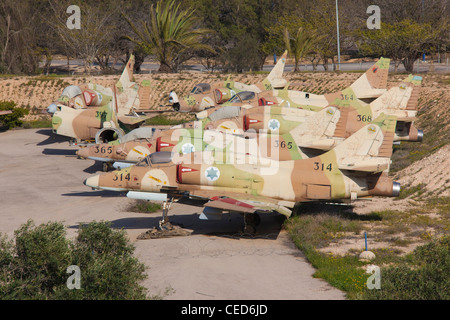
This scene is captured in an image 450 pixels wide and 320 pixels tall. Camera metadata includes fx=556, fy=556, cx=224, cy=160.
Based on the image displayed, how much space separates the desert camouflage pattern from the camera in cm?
3547

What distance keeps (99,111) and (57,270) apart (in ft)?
74.2

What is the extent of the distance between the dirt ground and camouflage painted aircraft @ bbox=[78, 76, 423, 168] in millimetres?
2676

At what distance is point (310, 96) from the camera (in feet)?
118

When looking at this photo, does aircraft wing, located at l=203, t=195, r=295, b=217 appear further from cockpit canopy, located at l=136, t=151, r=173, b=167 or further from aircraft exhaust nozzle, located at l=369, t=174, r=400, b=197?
aircraft exhaust nozzle, located at l=369, t=174, r=400, b=197

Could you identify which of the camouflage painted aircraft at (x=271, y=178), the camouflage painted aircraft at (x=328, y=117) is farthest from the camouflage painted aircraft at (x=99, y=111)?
the camouflage painted aircraft at (x=271, y=178)

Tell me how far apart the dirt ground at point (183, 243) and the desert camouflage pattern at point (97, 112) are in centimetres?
255

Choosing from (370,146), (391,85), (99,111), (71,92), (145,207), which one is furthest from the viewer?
(391,85)

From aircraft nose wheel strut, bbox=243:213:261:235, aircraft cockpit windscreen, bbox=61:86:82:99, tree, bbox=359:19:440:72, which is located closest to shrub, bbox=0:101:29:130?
aircraft cockpit windscreen, bbox=61:86:82:99

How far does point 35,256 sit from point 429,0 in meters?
60.0

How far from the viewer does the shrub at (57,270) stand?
13.8m

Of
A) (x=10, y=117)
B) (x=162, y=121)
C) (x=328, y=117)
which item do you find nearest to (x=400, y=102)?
(x=328, y=117)

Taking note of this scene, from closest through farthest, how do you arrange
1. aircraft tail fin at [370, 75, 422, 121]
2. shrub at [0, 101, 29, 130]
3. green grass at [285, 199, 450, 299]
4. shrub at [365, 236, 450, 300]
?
shrub at [365, 236, 450, 300], green grass at [285, 199, 450, 299], aircraft tail fin at [370, 75, 422, 121], shrub at [0, 101, 29, 130]

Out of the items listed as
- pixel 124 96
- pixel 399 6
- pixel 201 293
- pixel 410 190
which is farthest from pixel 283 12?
pixel 201 293

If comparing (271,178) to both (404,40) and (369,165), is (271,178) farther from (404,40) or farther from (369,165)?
(404,40)
